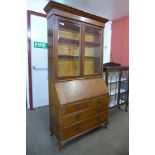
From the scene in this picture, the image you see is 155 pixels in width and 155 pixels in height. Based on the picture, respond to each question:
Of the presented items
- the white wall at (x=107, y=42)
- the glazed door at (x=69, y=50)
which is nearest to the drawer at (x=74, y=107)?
the glazed door at (x=69, y=50)

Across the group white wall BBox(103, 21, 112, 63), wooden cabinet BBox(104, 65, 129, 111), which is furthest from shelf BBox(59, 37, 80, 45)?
white wall BBox(103, 21, 112, 63)

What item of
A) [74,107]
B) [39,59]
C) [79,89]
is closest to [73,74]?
[79,89]

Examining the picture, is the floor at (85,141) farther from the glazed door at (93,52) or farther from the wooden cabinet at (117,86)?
the glazed door at (93,52)

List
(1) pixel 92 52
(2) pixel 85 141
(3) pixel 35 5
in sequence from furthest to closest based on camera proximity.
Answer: (3) pixel 35 5
(1) pixel 92 52
(2) pixel 85 141

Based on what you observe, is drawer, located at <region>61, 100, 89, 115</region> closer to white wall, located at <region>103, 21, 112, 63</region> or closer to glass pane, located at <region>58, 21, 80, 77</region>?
glass pane, located at <region>58, 21, 80, 77</region>

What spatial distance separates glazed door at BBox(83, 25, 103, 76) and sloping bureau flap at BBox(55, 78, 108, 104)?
189mm

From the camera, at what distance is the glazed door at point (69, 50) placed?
1977 mm

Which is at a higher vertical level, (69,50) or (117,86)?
(69,50)

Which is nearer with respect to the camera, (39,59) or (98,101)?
(98,101)

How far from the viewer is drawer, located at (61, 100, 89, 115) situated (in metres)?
1.75

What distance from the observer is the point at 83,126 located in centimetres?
200

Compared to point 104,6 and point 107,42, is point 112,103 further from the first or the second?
point 104,6

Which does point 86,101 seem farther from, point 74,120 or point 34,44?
point 34,44
